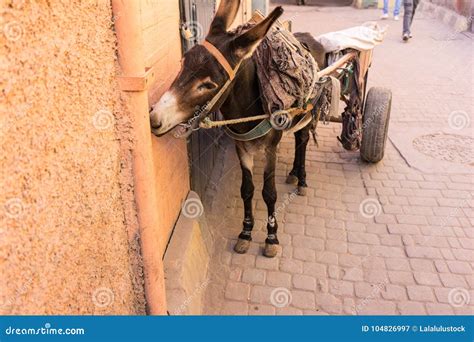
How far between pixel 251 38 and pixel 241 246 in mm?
2065

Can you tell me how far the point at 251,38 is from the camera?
2805mm

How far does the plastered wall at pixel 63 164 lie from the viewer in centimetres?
142

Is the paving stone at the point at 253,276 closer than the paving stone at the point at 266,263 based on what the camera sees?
Yes

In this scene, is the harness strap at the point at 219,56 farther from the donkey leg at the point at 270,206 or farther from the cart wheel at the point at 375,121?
the cart wheel at the point at 375,121

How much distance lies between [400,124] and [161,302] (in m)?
5.55

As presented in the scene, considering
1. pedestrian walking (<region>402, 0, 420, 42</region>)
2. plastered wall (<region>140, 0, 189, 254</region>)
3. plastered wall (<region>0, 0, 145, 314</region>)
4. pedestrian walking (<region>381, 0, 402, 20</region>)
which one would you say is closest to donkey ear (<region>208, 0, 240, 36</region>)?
plastered wall (<region>140, 0, 189, 254</region>)

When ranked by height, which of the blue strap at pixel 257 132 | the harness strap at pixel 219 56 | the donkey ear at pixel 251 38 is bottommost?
the blue strap at pixel 257 132

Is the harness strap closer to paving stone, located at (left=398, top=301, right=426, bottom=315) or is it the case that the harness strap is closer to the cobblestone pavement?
the cobblestone pavement

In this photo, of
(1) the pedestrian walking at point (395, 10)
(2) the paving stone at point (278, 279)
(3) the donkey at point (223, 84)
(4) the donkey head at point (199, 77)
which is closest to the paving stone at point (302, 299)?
(2) the paving stone at point (278, 279)

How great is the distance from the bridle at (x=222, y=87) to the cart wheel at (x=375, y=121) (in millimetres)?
2749

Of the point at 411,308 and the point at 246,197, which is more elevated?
the point at 246,197

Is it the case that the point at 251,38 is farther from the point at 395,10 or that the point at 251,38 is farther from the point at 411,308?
the point at 395,10

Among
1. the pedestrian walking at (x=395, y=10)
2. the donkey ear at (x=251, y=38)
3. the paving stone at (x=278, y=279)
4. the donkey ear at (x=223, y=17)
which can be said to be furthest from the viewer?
the pedestrian walking at (x=395, y=10)

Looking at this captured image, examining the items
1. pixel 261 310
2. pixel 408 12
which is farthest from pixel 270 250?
pixel 408 12
